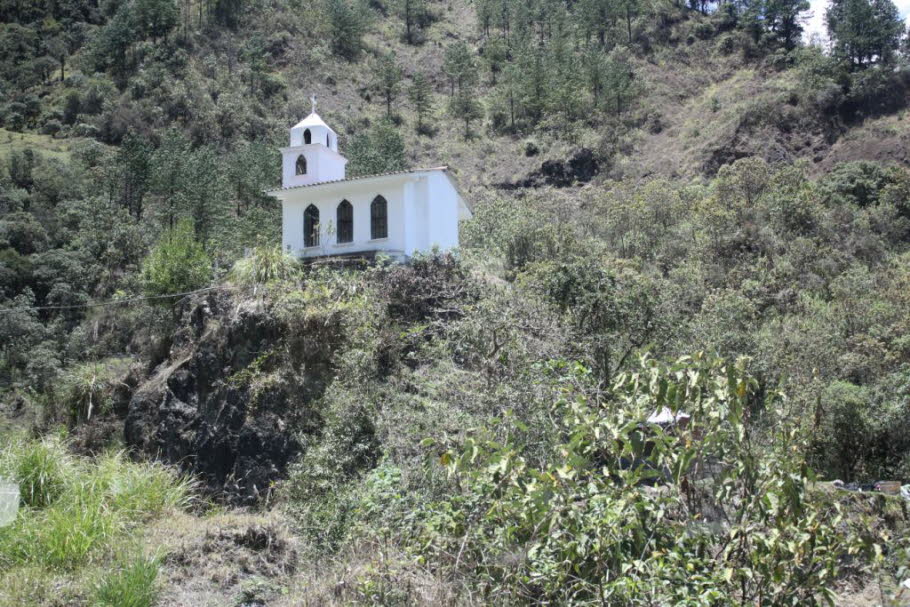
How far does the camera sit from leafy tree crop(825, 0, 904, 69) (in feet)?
189

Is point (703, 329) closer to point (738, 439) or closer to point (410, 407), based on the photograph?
point (410, 407)

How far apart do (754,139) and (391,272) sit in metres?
42.6

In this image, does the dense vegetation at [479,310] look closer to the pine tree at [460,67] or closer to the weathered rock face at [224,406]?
the weathered rock face at [224,406]

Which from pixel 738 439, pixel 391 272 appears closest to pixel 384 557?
pixel 738 439

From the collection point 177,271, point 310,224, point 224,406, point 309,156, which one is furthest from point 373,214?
point 224,406

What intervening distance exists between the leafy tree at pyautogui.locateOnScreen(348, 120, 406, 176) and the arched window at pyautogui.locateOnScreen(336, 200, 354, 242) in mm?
17436

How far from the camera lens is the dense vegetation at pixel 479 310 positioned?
573cm

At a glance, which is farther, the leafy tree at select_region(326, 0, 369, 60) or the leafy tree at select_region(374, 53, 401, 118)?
the leafy tree at select_region(326, 0, 369, 60)

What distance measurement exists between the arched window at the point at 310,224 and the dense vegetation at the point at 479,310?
2309 mm

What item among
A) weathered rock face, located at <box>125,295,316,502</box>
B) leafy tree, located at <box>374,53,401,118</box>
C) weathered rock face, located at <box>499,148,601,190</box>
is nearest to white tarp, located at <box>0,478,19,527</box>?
weathered rock face, located at <box>125,295,316,502</box>

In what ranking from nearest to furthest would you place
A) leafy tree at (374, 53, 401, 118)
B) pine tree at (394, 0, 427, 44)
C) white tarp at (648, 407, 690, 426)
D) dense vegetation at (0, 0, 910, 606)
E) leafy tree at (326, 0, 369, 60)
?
white tarp at (648, 407, 690, 426)
dense vegetation at (0, 0, 910, 606)
leafy tree at (374, 53, 401, 118)
leafy tree at (326, 0, 369, 60)
pine tree at (394, 0, 427, 44)

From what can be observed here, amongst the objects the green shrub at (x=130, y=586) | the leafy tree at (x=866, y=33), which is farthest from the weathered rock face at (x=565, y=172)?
the green shrub at (x=130, y=586)

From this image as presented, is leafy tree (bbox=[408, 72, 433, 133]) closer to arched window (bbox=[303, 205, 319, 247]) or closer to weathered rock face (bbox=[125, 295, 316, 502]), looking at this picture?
arched window (bbox=[303, 205, 319, 247])

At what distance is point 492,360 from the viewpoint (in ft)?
39.3
